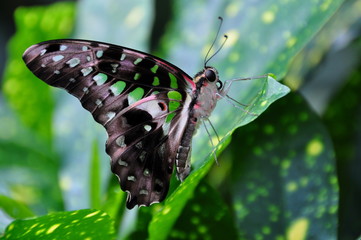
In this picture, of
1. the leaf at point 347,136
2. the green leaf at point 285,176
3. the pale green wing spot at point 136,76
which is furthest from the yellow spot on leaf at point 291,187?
the pale green wing spot at point 136,76

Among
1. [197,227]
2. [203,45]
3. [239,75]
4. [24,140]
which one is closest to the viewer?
[197,227]

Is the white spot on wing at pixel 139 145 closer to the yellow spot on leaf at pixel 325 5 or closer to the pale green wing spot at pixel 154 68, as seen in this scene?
the pale green wing spot at pixel 154 68

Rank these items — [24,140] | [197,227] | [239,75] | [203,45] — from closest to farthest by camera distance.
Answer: [197,227] → [239,75] → [203,45] → [24,140]

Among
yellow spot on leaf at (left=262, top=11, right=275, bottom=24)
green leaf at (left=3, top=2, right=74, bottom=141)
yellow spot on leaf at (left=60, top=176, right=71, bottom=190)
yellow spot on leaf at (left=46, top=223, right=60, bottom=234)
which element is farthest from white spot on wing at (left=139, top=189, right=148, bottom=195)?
green leaf at (left=3, top=2, right=74, bottom=141)

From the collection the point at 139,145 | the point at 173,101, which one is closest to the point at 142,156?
the point at 139,145

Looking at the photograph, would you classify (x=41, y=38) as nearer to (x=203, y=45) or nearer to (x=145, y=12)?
(x=145, y=12)

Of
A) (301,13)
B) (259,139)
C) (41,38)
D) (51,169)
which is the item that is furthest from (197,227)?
(41,38)
